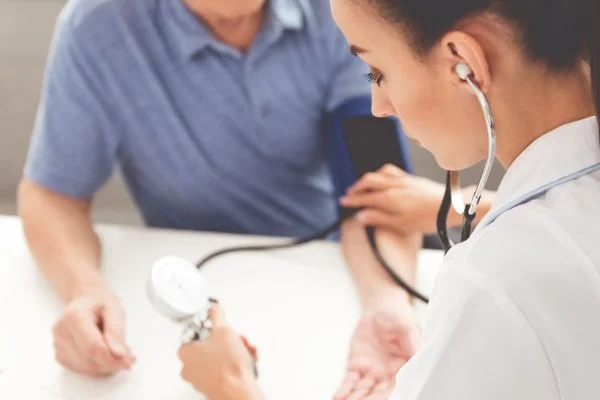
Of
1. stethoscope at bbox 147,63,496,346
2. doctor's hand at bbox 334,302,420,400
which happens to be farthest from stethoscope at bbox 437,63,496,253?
doctor's hand at bbox 334,302,420,400

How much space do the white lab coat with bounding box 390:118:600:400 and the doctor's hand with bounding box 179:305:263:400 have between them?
0.31 metres

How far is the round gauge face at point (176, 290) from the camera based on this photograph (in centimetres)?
78

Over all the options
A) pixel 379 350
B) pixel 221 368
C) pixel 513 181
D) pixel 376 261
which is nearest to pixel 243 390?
pixel 221 368

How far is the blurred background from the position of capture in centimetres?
173

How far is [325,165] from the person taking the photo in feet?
3.93

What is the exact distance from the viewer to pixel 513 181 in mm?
568

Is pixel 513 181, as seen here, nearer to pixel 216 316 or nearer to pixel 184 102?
pixel 216 316

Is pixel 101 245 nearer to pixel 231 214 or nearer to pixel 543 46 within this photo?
pixel 231 214

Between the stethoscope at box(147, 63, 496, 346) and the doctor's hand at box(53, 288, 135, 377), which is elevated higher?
the stethoscope at box(147, 63, 496, 346)

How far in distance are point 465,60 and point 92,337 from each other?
1.68ft

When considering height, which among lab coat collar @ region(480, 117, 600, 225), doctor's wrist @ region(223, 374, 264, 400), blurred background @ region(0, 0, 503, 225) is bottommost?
blurred background @ region(0, 0, 503, 225)

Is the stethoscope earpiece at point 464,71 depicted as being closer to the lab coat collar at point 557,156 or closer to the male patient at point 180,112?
the lab coat collar at point 557,156

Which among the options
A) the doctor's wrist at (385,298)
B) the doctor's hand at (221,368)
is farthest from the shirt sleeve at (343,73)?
the doctor's hand at (221,368)

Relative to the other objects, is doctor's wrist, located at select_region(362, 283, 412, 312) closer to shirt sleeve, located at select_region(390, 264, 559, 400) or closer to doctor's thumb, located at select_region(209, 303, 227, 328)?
doctor's thumb, located at select_region(209, 303, 227, 328)
